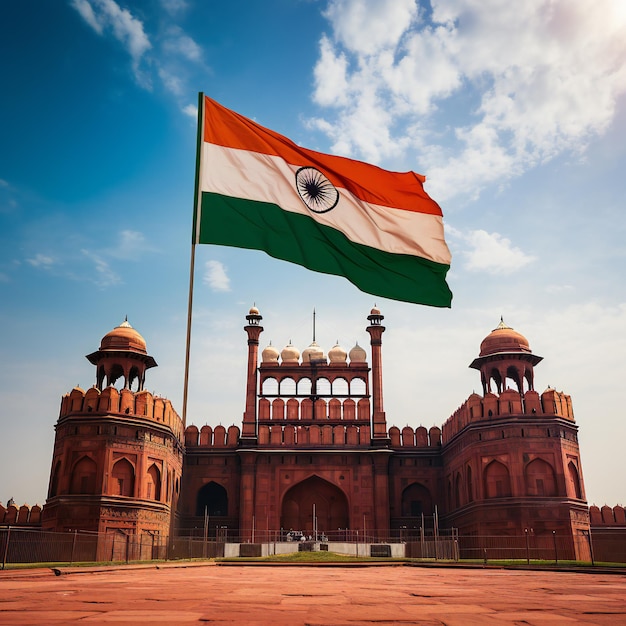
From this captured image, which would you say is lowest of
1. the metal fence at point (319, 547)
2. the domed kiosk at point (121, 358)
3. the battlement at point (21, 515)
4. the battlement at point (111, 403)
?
the metal fence at point (319, 547)

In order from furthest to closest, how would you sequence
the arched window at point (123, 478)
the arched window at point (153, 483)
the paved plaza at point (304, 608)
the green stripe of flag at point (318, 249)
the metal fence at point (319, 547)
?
the arched window at point (153, 483) → the arched window at point (123, 478) → the metal fence at point (319, 547) → the green stripe of flag at point (318, 249) → the paved plaza at point (304, 608)

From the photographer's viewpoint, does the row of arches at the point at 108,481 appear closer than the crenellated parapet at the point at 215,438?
Yes

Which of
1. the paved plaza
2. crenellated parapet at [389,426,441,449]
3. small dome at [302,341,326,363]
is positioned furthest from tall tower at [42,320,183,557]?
the paved plaza

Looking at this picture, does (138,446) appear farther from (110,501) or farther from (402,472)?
(402,472)

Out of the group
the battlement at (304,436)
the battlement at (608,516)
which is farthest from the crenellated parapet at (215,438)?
the battlement at (608,516)

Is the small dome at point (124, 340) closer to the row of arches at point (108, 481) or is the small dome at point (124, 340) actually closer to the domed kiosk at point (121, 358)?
the domed kiosk at point (121, 358)

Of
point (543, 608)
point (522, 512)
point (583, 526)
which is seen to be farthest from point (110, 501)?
point (543, 608)

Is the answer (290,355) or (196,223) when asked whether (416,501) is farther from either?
(196,223)
